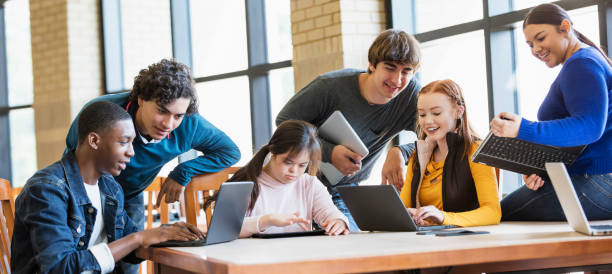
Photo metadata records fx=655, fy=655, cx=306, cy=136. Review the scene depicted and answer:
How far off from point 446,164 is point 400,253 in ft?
2.98

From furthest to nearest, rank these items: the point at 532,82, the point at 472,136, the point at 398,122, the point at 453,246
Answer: the point at 532,82 → the point at 398,122 → the point at 472,136 → the point at 453,246

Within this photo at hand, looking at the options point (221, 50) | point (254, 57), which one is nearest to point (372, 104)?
point (254, 57)

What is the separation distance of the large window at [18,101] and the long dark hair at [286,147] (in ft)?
21.1

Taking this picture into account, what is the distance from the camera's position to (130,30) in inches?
273

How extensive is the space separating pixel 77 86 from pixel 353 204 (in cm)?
543

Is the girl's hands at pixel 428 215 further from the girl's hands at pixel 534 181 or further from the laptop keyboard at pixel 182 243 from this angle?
the laptop keyboard at pixel 182 243

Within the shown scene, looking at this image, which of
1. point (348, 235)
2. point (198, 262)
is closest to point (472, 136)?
point (348, 235)

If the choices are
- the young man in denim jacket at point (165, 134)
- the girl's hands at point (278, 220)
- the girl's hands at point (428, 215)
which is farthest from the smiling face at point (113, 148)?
the girl's hands at point (428, 215)

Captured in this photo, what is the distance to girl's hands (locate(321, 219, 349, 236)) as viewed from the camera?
6.56 feet

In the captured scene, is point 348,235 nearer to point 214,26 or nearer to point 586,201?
point 586,201

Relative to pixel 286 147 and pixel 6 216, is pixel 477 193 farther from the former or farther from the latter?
pixel 6 216

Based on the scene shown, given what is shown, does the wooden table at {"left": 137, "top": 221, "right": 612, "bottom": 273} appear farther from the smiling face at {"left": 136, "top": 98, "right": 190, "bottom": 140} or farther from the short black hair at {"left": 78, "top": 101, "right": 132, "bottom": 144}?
the smiling face at {"left": 136, "top": 98, "right": 190, "bottom": 140}

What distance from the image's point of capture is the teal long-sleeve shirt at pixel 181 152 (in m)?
2.50

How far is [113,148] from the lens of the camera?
2053mm
